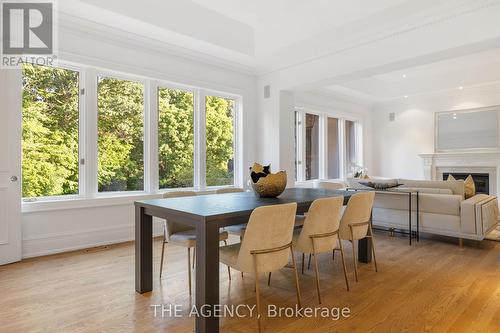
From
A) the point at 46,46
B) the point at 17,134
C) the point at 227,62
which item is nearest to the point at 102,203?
the point at 17,134

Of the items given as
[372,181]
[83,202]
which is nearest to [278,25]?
[372,181]

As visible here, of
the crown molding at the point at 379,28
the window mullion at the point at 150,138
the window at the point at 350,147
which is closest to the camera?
the crown molding at the point at 379,28

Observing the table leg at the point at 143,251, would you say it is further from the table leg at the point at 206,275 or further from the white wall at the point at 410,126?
the white wall at the point at 410,126

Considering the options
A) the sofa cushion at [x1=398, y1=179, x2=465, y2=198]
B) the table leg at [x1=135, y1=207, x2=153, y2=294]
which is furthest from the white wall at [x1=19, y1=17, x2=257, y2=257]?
the sofa cushion at [x1=398, y1=179, x2=465, y2=198]

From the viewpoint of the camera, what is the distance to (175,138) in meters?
5.21

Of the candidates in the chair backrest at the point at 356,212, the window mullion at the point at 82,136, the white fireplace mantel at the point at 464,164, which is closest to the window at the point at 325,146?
the white fireplace mantel at the point at 464,164

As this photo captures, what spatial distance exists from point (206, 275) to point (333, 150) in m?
6.76

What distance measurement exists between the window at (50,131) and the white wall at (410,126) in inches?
301

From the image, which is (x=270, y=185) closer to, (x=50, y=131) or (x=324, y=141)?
(x=50, y=131)

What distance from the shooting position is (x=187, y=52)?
16.5 ft

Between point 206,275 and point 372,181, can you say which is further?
point 372,181

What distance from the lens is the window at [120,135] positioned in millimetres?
4441

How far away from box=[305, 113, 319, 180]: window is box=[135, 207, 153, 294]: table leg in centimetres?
518

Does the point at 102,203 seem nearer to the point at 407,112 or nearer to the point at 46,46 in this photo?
the point at 46,46
